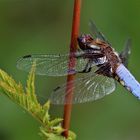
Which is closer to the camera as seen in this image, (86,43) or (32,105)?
(32,105)

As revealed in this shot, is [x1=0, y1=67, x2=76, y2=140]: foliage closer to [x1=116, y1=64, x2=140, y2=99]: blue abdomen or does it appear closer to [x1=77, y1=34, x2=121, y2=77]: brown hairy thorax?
[x1=77, y1=34, x2=121, y2=77]: brown hairy thorax

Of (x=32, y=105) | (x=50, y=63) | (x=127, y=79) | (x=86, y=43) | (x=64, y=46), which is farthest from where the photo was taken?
(x=64, y=46)

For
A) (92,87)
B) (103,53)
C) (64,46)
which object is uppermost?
(103,53)

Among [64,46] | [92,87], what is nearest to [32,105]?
[92,87]

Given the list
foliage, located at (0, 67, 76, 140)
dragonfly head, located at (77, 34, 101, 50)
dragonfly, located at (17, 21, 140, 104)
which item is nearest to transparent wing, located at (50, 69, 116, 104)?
dragonfly, located at (17, 21, 140, 104)

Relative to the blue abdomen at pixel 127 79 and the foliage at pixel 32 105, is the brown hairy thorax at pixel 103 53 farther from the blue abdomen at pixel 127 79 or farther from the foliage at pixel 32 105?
the foliage at pixel 32 105

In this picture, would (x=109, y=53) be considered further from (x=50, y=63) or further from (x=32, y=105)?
(x=32, y=105)

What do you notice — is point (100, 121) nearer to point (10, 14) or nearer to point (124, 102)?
point (124, 102)

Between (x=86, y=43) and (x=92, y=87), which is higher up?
(x=86, y=43)

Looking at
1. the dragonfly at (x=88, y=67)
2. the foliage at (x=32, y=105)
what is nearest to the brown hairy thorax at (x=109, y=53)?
the dragonfly at (x=88, y=67)
